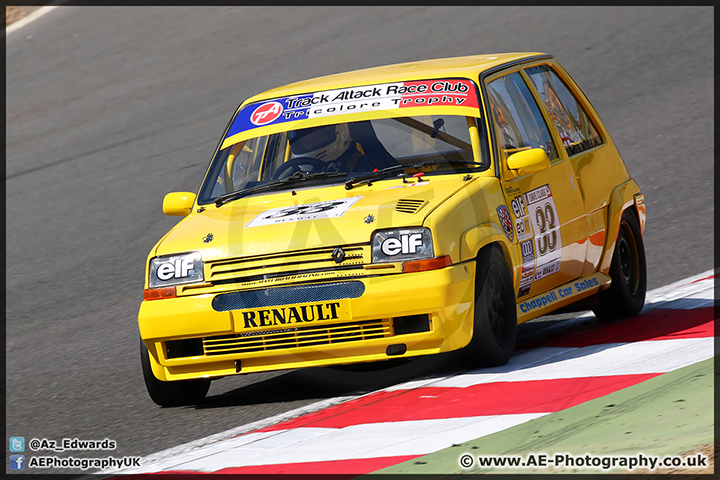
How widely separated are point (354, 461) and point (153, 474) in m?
0.83

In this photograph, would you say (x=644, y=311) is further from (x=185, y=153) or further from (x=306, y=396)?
(x=185, y=153)

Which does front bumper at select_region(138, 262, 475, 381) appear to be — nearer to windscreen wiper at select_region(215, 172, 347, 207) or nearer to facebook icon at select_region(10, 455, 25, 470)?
facebook icon at select_region(10, 455, 25, 470)

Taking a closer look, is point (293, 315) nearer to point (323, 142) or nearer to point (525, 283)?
point (525, 283)

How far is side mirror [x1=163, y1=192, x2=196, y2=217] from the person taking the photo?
6.78 metres

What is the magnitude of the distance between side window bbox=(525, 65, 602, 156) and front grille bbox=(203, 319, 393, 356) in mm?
2333

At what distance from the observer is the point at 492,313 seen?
5.87 m

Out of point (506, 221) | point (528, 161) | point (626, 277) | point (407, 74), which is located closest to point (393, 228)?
point (506, 221)

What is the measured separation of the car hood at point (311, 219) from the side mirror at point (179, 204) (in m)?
0.44

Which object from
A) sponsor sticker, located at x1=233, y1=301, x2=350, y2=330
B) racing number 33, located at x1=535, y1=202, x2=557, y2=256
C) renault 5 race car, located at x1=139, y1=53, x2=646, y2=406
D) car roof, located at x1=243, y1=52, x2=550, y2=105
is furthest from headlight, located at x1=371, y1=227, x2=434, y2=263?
car roof, located at x1=243, y1=52, x2=550, y2=105

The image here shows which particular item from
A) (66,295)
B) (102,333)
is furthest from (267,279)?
(66,295)

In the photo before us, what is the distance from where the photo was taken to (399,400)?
17.6 feet

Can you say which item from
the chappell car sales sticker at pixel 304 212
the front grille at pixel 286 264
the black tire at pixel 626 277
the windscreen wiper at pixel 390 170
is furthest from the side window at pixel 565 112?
the front grille at pixel 286 264

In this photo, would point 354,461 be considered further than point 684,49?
No

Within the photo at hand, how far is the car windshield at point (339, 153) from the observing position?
654 cm
